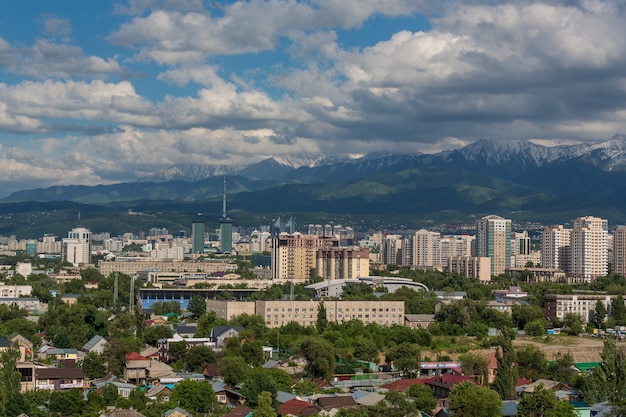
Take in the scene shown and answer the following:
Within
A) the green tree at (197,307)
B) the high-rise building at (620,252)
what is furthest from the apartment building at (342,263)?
the high-rise building at (620,252)

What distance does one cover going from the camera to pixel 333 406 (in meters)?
26.9

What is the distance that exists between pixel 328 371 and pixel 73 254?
7838 cm

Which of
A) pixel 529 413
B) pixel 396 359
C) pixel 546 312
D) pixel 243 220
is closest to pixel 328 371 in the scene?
pixel 396 359

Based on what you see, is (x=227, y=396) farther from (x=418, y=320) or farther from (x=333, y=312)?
(x=418, y=320)

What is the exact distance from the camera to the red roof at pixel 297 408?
26.1 meters

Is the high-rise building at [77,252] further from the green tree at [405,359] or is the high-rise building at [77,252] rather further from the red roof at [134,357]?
the green tree at [405,359]

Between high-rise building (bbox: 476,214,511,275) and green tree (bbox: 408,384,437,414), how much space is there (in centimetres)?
5342

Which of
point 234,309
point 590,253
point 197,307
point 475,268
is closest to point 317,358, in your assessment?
point 234,309

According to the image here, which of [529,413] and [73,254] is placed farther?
[73,254]

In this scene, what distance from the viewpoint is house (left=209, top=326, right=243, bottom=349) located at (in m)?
41.4

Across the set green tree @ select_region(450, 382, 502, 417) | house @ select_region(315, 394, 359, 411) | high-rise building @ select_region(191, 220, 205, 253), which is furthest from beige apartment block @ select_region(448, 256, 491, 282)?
high-rise building @ select_region(191, 220, 205, 253)

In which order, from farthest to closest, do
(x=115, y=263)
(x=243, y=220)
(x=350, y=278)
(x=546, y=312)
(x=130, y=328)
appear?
(x=243, y=220), (x=115, y=263), (x=350, y=278), (x=546, y=312), (x=130, y=328)

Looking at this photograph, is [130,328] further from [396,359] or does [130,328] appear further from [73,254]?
[73,254]

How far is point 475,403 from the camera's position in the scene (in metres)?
25.1
